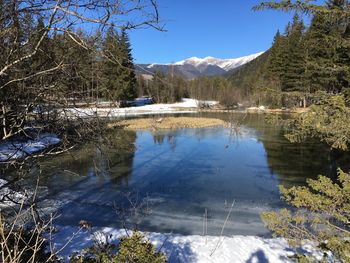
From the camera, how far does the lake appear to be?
326 inches

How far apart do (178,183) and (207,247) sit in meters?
5.46

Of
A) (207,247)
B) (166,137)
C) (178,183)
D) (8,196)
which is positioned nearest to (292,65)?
(166,137)

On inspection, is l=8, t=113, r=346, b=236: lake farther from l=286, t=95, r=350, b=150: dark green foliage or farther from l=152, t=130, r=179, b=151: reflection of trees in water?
l=152, t=130, r=179, b=151: reflection of trees in water

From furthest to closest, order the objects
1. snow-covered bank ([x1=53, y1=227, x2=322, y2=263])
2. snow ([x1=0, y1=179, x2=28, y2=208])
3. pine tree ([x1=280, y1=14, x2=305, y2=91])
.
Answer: pine tree ([x1=280, y1=14, x2=305, y2=91])
snow-covered bank ([x1=53, y1=227, x2=322, y2=263])
snow ([x1=0, y1=179, x2=28, y2=208])

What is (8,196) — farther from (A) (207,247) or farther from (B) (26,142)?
(A) (207,247)

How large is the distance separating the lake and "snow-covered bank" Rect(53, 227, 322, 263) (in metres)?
0.75

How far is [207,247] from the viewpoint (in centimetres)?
673

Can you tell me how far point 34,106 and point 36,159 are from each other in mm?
585

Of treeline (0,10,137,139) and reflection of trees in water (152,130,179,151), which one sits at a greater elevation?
treeline (0,10,137,139)

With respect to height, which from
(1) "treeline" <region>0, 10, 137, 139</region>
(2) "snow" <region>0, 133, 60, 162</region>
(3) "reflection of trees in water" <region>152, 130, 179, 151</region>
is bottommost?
(3) "reflection of trees in water" <region>152, 130, 179, 151</region>

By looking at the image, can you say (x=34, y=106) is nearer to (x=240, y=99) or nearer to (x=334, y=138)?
(x=334, y=138)

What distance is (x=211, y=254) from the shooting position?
6.41 m

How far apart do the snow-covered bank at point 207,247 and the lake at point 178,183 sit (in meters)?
0.75

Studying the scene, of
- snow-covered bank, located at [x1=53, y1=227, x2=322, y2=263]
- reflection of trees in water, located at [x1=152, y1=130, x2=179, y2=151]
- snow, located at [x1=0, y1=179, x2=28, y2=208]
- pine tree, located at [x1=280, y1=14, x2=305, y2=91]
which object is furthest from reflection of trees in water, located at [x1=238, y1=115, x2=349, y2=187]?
pine tree, located at [x1=280, y1=14, x2=305, y2=91]
